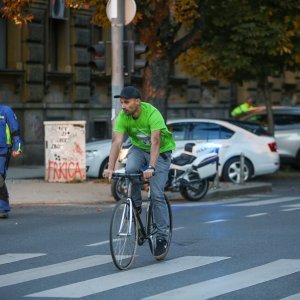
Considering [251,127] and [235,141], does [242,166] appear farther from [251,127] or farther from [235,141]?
[251,127]

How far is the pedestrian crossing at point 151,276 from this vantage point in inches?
320

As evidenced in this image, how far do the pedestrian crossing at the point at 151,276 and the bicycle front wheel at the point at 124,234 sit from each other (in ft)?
0.38

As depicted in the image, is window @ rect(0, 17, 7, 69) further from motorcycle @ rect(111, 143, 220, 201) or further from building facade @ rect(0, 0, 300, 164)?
motorcycle @ rect(111, 143, 220, 201)

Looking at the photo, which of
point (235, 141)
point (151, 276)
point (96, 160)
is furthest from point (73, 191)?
point (151, 276)

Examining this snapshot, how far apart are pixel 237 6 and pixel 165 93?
3.81 metres

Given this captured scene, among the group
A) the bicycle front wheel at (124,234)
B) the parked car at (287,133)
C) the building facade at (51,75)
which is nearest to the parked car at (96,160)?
the building facade at (51,75)

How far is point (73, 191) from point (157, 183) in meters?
8.64

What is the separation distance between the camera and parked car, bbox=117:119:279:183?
21.0 m

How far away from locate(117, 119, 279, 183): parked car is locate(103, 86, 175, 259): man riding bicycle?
1117 centimetres

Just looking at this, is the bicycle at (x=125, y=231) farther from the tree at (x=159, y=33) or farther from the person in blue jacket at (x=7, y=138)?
the tree at (x=159, y=33)

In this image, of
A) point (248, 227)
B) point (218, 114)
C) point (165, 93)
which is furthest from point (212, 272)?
point (218, 114)

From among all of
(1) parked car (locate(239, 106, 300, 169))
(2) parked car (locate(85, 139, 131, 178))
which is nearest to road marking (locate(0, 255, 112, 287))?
(2) parked car (locate(85, 139, 131, 178))

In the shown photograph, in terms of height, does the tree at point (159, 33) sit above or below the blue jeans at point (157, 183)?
above

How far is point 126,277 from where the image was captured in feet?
29.3
